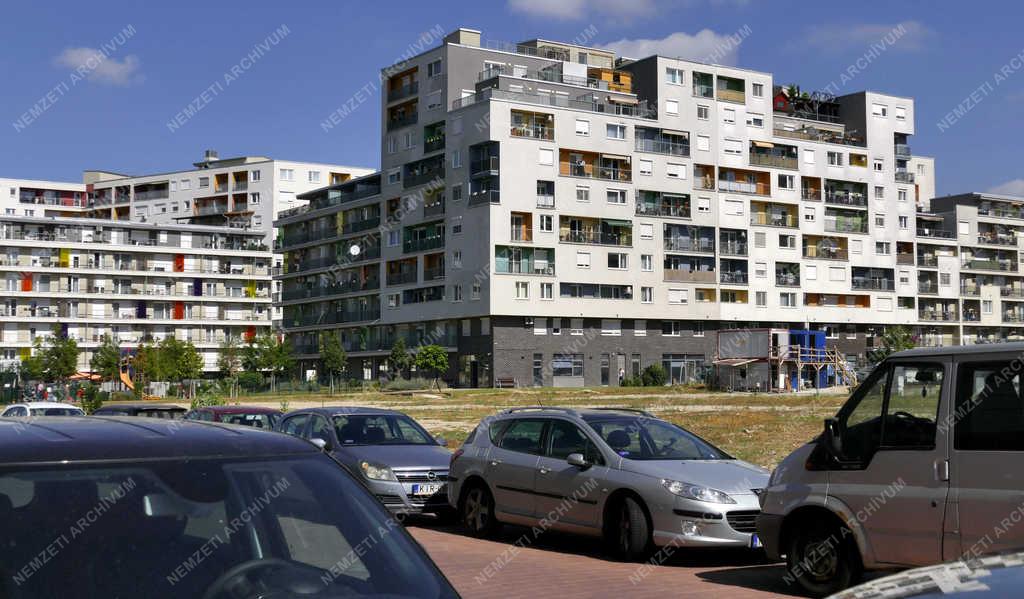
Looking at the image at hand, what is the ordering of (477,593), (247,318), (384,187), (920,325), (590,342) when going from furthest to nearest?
(247,318)
(920,325)
(384,187)
(590,342)
(477,593)

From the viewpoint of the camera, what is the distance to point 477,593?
988 cm

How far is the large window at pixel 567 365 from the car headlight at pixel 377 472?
71.8 metres

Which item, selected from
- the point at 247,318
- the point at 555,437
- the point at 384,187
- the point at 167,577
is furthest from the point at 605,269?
the point at 167,577

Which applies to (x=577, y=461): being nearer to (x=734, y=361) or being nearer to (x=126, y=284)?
(x=734, y=361)

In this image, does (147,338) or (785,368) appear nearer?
(785,368)

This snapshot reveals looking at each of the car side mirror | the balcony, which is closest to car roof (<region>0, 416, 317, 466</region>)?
the car side mirror

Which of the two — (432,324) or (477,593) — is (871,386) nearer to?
(477,593)

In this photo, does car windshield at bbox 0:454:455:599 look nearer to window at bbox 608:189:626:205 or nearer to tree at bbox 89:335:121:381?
window at bbox 608:189:626:205

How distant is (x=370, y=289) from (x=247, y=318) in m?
32.2

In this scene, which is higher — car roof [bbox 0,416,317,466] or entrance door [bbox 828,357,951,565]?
car roof [bbox 0,416,317,466]

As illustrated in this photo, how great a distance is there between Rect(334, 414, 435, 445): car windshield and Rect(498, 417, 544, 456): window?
9.67 ft

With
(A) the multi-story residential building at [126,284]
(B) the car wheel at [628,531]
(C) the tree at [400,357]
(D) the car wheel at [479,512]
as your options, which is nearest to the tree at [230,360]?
(A) the multi-story residential building at [126,284]

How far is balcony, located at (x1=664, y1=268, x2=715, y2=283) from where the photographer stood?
91750 mm

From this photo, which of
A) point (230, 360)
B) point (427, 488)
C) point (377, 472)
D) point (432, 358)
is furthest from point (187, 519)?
point (230, 360)
